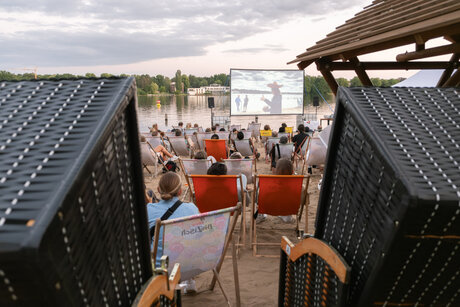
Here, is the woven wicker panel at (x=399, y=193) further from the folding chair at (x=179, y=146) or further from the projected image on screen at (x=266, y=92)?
the projected image on screen at (x=266, y=92)

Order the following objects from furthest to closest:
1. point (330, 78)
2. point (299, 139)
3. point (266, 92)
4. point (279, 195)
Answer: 1. point (266, 92)
2. point (299, 139)
3. point (330, 78)
4. point (279, 195)

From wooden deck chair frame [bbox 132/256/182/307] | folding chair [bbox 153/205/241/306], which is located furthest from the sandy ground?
wooden deck chair frame [bbox 132/256/182/307]

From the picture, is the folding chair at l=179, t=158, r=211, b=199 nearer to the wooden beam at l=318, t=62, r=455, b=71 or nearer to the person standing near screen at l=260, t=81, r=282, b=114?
the wooden beam at l=318, t=62, r=455, b=71

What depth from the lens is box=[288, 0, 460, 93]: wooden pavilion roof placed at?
1.98m

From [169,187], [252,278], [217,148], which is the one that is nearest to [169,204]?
[169,187]

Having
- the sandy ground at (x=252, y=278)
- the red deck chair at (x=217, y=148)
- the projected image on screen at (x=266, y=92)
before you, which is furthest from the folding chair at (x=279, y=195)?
the projected image on screen at (x=266, y=92)

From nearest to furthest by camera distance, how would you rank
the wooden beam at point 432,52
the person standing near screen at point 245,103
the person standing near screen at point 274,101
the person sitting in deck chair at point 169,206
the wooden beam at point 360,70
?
the person sitting in deck chair at point 169,206 → the wooden beam at point 432,52 → the wooden beam at point 360,70 → the person standing near screen at point 245,103 → the person standing near screen at point 274,101

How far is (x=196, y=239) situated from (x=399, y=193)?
155cm

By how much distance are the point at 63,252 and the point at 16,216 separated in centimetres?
11

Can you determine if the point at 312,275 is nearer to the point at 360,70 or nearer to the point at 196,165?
the point at 360,70

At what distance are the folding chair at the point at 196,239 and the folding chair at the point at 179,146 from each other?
5744 millimetres

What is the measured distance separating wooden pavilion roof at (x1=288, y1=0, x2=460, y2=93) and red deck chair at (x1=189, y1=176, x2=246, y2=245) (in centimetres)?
175

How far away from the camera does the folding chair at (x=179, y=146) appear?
25.8ft

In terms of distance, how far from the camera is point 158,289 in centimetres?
117
